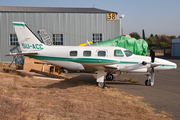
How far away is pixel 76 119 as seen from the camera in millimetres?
5723

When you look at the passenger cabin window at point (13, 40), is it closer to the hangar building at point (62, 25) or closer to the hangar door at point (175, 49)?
the hangar building at point (62, 25)

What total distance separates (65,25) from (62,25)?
16.7 inches

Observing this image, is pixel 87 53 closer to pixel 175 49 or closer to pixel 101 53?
pixel 101 53

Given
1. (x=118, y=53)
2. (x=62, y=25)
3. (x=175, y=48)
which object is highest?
(x=62, y=25)

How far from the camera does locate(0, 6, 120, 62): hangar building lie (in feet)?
81.6

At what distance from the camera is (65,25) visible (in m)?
25.3

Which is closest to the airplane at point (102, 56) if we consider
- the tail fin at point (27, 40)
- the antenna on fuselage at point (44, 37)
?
the tail fin at point (27, 40)

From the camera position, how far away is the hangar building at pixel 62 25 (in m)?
24.9

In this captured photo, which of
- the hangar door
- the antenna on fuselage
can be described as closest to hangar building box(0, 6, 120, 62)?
the antenna on fuselage

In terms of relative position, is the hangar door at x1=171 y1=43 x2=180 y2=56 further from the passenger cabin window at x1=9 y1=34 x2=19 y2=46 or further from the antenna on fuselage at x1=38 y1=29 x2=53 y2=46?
the passenger cabin window at x1=9 y1=34 x2=19 y2=46

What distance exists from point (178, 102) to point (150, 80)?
173 inches

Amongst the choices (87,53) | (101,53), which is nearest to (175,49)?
(101,53)

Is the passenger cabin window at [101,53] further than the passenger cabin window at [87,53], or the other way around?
the passenger cabin window at [87,53]

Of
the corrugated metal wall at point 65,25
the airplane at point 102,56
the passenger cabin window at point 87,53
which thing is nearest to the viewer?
the airplane at point 102,56
